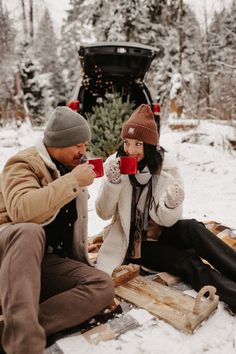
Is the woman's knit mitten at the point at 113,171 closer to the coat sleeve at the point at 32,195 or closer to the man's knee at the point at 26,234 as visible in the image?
the coat sleeve at the point at 32,195

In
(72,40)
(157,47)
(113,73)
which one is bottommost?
(113,73)

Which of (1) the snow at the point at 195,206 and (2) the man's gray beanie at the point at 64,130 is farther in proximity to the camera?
(2) the man's gray beanie at the point at 64,130

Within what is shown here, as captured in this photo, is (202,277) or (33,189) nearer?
(33,189)

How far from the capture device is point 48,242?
260 cm

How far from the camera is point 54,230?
2568mm

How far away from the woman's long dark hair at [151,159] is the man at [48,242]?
0.72 metres

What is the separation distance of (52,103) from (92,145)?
28388 millimetres

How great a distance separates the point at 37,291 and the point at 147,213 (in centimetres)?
142

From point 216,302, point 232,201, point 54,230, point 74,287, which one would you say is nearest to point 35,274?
point 74,287

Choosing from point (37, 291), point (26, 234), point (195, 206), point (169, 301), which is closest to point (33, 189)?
point (26, 234)

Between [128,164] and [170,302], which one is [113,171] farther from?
[170,302]

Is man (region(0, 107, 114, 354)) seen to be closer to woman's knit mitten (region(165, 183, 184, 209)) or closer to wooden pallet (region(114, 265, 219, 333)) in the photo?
wooden pallet (region(114, 265, 219, 333))

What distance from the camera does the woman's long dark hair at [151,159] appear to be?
3.14 m

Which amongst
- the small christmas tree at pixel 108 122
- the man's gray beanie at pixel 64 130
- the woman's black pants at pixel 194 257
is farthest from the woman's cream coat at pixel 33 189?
the small christmas tree at pixel 108 122
